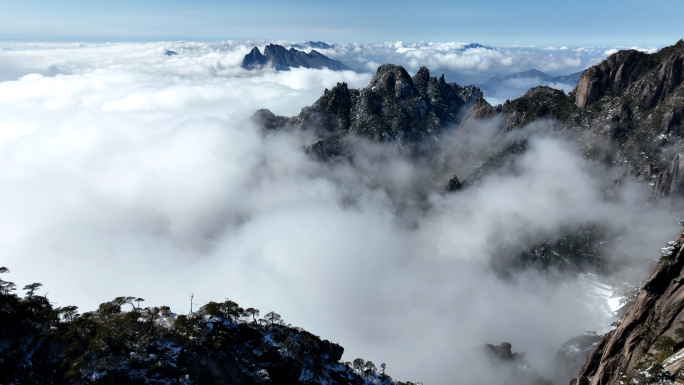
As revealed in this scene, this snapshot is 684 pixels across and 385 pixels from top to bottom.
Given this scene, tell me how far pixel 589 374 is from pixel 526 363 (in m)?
115

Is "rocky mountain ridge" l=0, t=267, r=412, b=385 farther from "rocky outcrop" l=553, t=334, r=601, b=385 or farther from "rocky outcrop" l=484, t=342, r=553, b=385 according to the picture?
"rocky outcrop" l=553, t=334, r=601, b=385

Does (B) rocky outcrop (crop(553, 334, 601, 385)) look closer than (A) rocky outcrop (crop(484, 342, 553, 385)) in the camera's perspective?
Yes

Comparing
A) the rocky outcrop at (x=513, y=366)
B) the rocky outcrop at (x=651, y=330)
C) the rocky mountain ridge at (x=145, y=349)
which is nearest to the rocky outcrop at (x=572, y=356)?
the rocky outcrop at (x=513, y=366)

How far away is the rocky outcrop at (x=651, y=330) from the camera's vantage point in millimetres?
61781

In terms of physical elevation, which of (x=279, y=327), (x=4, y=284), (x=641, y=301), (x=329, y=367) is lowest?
(x=329, y=367)

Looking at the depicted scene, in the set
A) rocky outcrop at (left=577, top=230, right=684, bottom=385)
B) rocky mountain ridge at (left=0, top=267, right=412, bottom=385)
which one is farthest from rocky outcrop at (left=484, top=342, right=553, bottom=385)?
rocky mountain ridge at (left=0, top=267, right=412, bottom=385)

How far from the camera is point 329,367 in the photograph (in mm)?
97000

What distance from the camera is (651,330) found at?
232ft

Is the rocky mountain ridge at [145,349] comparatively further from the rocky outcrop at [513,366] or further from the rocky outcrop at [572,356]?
the rocky outcrop at [572,356]

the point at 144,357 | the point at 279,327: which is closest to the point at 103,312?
the point at 144,357

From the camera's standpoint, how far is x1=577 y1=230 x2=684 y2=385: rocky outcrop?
Answer: 6178 centimetres

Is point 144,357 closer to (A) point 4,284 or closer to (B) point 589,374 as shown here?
(A) point 4,284

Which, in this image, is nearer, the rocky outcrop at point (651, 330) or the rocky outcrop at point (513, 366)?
the rocky outcrop at point (651, 330)

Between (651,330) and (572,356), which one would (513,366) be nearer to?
(572,356)
